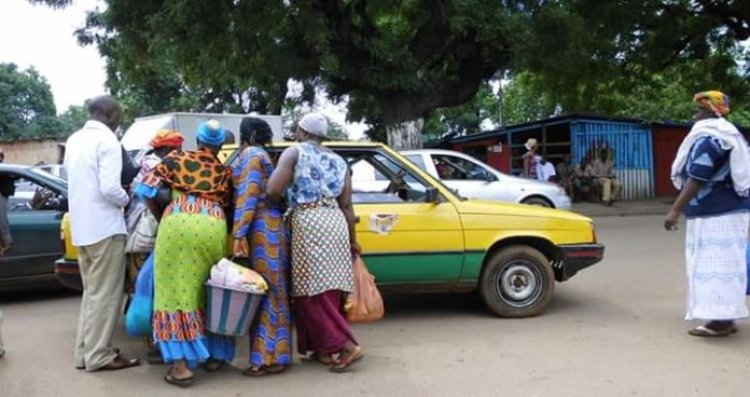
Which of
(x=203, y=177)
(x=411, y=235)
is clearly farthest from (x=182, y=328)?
(x=411, y=235)

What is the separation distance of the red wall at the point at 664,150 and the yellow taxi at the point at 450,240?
16.5 metres

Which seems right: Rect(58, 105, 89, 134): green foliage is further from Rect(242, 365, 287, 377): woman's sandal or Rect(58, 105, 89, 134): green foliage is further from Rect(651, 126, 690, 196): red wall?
Rect(242, 365, 287, 377): woman's sandal

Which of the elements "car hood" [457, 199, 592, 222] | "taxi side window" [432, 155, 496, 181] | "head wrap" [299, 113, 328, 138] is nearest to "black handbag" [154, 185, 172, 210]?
"head wrap" [299, 113, 328, 138]

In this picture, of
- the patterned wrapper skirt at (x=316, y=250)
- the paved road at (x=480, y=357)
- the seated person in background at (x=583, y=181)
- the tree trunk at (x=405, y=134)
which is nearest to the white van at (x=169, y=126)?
the tree trunk at (x=405, y=134)

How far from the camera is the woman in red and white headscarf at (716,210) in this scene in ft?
17.2

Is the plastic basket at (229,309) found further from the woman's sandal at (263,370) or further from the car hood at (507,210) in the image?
the car hood at (507,210)

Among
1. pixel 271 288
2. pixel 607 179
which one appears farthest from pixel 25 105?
pixel 271 288

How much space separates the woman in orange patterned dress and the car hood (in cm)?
194

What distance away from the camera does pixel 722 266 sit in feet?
17.5

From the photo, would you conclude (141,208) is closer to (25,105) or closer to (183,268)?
(183,268)

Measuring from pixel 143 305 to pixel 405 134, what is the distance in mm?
11745

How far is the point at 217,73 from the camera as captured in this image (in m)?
15.6

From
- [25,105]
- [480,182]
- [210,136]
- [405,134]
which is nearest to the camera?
[210,136]

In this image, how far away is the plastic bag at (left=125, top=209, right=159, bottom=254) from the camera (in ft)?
16.5
